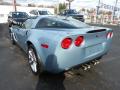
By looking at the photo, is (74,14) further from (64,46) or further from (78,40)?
(64,46)

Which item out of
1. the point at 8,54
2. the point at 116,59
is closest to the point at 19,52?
the point at 8,54

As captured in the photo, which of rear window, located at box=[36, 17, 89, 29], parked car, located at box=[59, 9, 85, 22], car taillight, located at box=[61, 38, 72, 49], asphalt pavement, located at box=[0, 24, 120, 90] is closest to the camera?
car taillight, located at box=[61, 38, 72, 49]

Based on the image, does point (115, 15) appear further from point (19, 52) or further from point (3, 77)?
point (3, 77)

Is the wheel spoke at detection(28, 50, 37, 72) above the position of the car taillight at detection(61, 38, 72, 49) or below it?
below

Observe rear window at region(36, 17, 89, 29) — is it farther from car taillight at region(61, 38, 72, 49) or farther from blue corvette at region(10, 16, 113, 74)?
car taillight at region(61, 38, 72, 49)

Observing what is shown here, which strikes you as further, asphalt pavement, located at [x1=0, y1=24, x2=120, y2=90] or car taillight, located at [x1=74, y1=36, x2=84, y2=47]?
asphalt pavement, located at [x1=0, y1=24, x2=120, y2=90]

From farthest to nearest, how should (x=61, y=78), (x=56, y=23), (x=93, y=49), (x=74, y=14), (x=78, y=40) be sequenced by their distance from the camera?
(x=74, y=14) → (x=56, y=23) → (x=61, y=78) → (x=93, y=49) → (x=78, y=40)

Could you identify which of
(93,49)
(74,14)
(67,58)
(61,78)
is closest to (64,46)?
(67,58)

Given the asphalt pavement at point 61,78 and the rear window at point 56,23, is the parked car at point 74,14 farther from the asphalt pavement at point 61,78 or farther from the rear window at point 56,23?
the rear window at point 56,23

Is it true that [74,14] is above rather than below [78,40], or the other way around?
above

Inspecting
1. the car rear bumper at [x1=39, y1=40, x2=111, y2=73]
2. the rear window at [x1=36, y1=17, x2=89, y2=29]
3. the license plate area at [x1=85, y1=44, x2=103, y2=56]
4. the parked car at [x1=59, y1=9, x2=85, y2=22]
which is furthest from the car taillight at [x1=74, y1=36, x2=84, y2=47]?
the parked car at [x1=59, y1=9, x2=85, y2=22]

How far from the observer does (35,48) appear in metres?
4.33

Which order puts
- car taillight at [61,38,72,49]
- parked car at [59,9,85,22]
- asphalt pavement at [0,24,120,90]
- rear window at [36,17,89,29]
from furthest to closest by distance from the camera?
parked car at [59,9,85,22], rear window at [36,17,89,29], asphalt pavement at [0,24,120,90], car taillight at [61,38,72,49]

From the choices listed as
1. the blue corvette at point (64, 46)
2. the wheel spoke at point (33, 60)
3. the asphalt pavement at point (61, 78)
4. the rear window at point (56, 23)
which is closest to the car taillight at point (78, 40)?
the blue corvette at point (64, 46)
